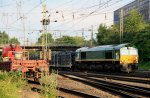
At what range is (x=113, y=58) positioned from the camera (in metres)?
39.8

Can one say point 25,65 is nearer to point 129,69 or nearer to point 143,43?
point 129,69

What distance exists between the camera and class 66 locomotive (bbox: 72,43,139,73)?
38.8 m

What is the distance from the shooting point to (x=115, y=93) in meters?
18.1

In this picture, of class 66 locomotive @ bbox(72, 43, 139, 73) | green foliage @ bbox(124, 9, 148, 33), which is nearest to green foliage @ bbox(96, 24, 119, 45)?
green foliage @ bbox(124, 9, 148, 33)

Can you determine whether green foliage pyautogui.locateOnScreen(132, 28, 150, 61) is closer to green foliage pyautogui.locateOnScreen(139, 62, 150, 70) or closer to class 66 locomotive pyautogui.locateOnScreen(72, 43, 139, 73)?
green foliage pyautogui.locateOnScreen(139, 62, 150, 70)

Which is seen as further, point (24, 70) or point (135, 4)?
point (135, 4)

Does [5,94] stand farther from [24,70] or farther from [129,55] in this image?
[129,55]

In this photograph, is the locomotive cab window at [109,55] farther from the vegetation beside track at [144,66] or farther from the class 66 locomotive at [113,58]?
the vegetation beside track at [144,66]

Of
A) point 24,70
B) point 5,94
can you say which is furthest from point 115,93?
point 24,70

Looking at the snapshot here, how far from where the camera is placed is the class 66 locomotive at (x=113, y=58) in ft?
127

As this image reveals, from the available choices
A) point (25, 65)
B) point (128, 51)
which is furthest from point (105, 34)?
point (25, 65)

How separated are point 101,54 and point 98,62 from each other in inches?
47.5

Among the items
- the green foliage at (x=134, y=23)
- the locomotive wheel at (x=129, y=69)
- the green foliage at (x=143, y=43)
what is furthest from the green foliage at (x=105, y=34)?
the locomotive wheel at (x=129, y=69)

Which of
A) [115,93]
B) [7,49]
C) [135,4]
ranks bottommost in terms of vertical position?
[115,93]
